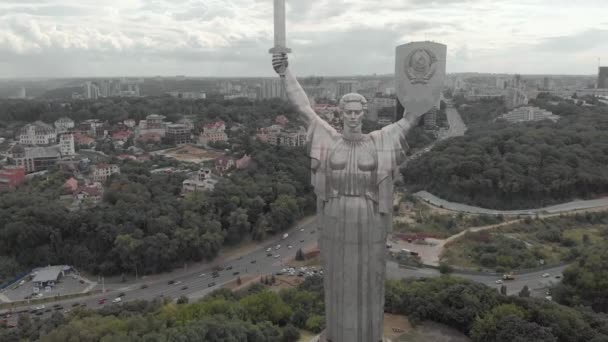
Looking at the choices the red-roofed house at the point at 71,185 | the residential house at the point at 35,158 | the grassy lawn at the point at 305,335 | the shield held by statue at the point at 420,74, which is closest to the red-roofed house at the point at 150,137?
the residential house at the point at 35,158

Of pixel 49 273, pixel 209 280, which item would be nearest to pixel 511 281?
pixel 209 280

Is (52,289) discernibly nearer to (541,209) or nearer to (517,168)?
(541,209)

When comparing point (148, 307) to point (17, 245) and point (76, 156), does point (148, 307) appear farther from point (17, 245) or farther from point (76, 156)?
point (76, 156)

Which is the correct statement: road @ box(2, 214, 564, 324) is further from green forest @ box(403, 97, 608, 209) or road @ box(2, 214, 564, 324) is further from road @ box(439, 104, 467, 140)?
road @ box(439, 104, 467, 140)

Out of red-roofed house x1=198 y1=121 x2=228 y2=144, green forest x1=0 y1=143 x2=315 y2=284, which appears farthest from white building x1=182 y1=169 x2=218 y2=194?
red-roofed house x1=198 y1=121 x2=228 y2=144

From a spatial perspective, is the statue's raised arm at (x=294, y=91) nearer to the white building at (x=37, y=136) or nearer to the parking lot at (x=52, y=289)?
the parking lot at (x=52, y=289)

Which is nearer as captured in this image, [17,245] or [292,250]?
[17,245]

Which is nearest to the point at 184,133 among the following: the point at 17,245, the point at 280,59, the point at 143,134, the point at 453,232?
the point at 143,134
